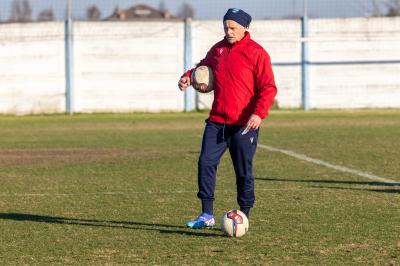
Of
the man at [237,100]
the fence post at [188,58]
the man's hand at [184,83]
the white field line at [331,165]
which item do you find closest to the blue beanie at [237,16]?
the man at [237,100]

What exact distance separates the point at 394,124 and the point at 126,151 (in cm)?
876

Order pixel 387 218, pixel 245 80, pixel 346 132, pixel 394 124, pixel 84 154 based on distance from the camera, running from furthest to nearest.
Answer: pixel 394 124 < pixel 346 132 < pixel 84 154 < pixel 387 218 < pixel 245 80

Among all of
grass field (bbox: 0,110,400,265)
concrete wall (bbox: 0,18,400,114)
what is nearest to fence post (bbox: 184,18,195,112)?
concrete wall (bbox: 0,18,400,114)

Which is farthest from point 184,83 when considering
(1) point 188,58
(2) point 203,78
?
(1) point 188,58

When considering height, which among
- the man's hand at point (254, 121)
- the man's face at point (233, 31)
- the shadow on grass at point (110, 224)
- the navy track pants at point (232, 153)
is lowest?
the shadow on grass at point (110, 224)

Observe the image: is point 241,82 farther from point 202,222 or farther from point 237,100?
point 202,222

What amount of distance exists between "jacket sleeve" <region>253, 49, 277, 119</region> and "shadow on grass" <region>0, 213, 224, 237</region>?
1118 mm

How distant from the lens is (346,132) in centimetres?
2148

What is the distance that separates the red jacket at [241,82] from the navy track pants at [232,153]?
0.09 m

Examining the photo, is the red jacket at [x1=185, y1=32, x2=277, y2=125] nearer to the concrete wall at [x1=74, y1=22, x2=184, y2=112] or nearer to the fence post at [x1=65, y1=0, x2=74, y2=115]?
the concrete wall at [x1=74, y1=22, x2=184, y2=112]

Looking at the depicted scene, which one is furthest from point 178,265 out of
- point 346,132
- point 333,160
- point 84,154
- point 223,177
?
point 346,132

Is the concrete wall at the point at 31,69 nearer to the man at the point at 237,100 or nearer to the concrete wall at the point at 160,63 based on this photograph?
the concrete wall at the point at 160,63

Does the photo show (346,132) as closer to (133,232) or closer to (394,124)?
(394,124)

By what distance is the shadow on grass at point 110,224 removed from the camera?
870 cm
